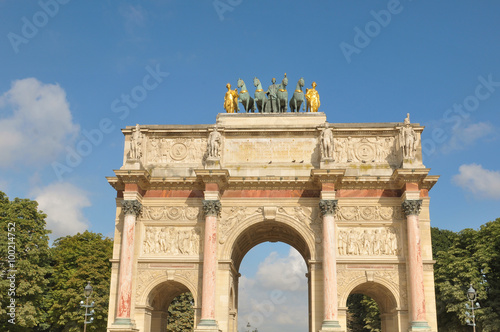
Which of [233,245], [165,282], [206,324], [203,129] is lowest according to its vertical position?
[206,324]

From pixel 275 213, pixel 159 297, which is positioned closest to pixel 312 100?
pixel 275 213

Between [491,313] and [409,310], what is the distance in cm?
1206

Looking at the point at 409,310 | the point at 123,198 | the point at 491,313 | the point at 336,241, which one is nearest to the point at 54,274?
the point at 123,198

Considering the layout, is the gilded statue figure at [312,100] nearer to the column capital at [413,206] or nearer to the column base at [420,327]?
the column capital at [413,206]

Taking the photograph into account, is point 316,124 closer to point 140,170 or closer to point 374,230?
point 374,230

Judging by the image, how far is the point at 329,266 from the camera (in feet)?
88.3

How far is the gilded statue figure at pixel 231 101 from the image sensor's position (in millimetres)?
32031

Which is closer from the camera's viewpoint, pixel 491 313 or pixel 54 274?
pixel 491 313

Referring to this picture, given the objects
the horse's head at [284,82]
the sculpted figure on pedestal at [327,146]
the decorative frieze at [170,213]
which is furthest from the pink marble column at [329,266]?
the horse's head at [284,82]

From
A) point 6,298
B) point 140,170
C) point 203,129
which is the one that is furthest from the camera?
point 6,298

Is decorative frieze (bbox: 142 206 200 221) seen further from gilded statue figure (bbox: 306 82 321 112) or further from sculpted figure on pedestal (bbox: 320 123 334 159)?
gilded statue figure (bbox: 306 82 321 112)

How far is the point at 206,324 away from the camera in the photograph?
86.0 feet

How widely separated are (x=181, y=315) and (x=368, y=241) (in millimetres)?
25973

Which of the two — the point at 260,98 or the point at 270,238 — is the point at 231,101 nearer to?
the point at 260,98
